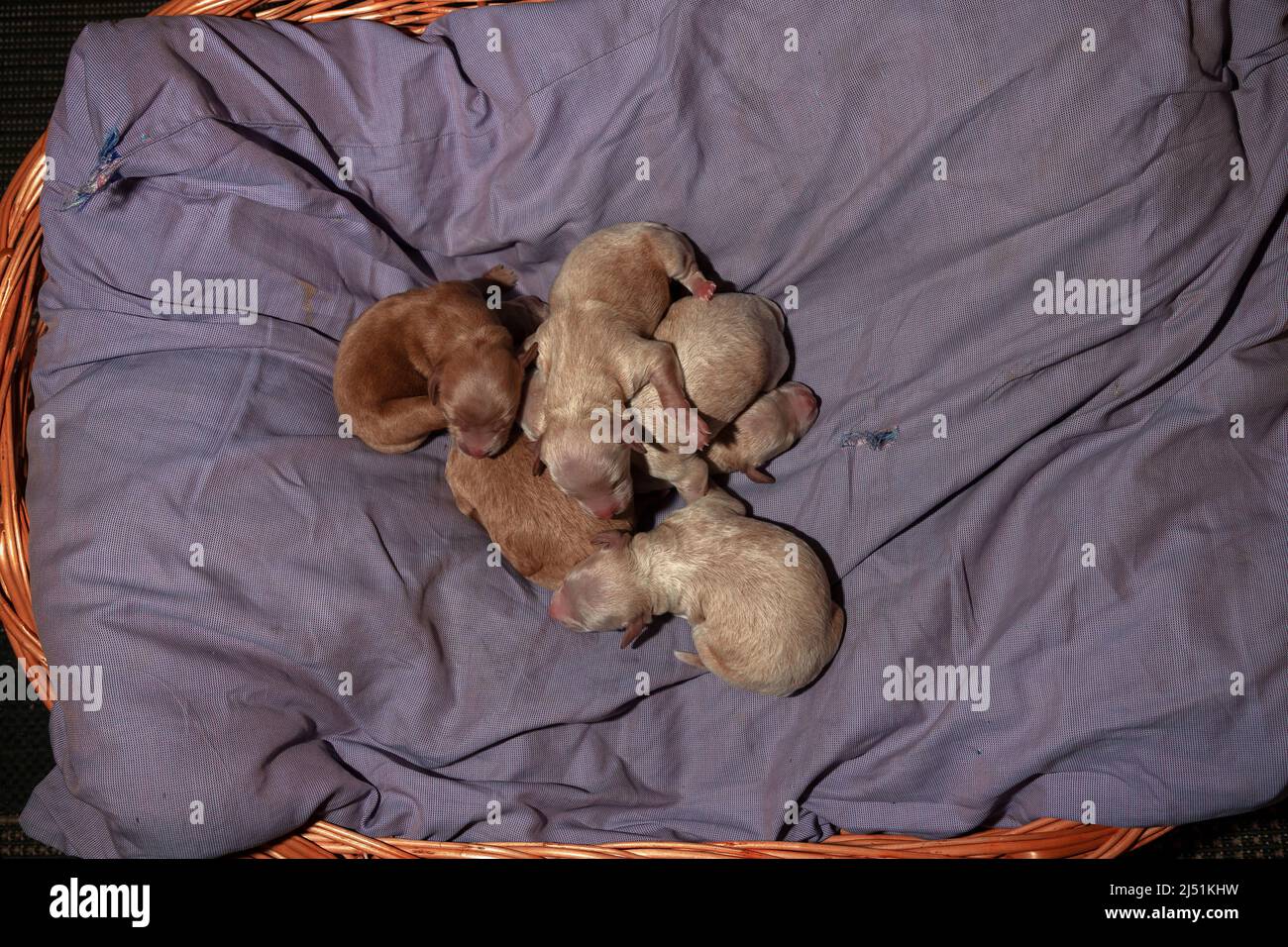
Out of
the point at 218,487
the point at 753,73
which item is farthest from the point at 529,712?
the point at 753,73

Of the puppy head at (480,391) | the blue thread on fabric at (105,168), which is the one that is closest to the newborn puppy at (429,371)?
the puppy head at (480,391)

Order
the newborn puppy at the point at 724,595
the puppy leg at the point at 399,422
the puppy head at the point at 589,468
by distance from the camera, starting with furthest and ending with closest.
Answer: the puppy leg at the point at 399,422 → the newborn puppy at the point at 724,595 → the puppy head at the point at 589,468

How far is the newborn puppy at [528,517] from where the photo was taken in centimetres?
287

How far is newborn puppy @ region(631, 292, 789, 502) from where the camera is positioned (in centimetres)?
279

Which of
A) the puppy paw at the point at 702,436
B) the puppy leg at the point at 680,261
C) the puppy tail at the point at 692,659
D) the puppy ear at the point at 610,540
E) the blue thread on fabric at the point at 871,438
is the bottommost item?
the puppy tail at the point at 692,659

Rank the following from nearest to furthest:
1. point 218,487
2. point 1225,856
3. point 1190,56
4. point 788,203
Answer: point 1190,56, point 218,487, point 788,203, point 1225,856

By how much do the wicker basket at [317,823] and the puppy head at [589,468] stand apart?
0.98 m

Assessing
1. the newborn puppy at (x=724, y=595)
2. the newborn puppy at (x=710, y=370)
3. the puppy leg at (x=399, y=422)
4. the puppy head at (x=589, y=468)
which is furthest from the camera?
the puppy leg at (x=399, y=422)

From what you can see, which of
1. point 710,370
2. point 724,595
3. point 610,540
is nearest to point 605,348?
point 710,370

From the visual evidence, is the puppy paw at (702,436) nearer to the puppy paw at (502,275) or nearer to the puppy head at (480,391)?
the puppy head at (480,391)

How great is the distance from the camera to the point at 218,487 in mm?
2824

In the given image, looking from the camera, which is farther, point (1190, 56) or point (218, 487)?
point (218, 487)

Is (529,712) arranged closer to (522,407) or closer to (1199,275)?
(522,407)
